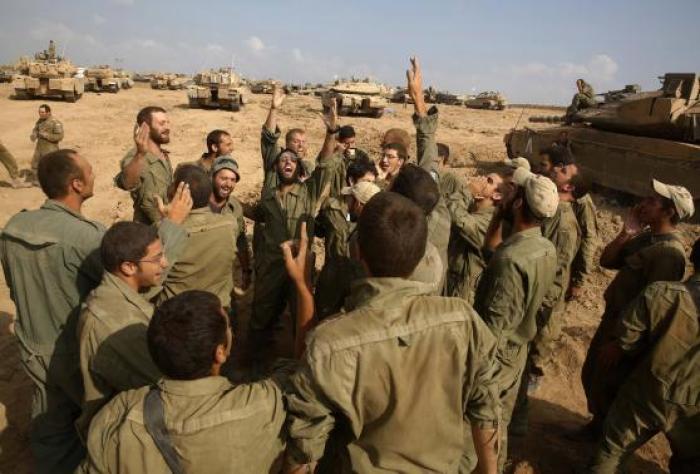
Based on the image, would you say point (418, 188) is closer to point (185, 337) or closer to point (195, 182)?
point (195, 182)

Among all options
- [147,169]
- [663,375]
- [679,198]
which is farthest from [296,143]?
[663,375]

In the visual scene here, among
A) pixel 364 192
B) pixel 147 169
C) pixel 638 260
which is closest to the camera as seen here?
pixel 364 192

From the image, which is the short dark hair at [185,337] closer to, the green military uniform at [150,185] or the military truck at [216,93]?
the green military uniform at [150,185]

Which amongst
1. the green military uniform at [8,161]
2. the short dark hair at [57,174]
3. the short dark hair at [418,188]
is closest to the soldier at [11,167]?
the green military uniform at [8,161]

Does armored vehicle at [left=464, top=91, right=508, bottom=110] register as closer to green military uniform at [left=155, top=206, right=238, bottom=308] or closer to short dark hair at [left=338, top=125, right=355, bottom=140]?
short dark hair at [left=338, top=125, right=355, bottom=140]

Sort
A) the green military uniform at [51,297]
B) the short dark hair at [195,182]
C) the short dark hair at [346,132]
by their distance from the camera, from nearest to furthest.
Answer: the green military uniform at [51,297]
the short dark hair at [195,182]
the short dark hair at [346,132]

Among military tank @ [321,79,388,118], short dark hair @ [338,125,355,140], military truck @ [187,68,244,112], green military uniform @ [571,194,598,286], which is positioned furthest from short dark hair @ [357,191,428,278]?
military truck @ [187,68,244,112]

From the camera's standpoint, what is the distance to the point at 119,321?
237 centimetres

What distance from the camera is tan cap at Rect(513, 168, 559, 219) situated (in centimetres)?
293

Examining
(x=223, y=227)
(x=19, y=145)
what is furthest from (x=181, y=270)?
(x=19, y=145)

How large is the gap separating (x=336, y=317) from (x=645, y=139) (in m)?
9.19

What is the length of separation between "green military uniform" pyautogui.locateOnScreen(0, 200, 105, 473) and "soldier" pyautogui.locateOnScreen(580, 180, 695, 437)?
136 inches

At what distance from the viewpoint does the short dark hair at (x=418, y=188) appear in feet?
10.2

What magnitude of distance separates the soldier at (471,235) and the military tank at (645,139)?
492 centimetres
